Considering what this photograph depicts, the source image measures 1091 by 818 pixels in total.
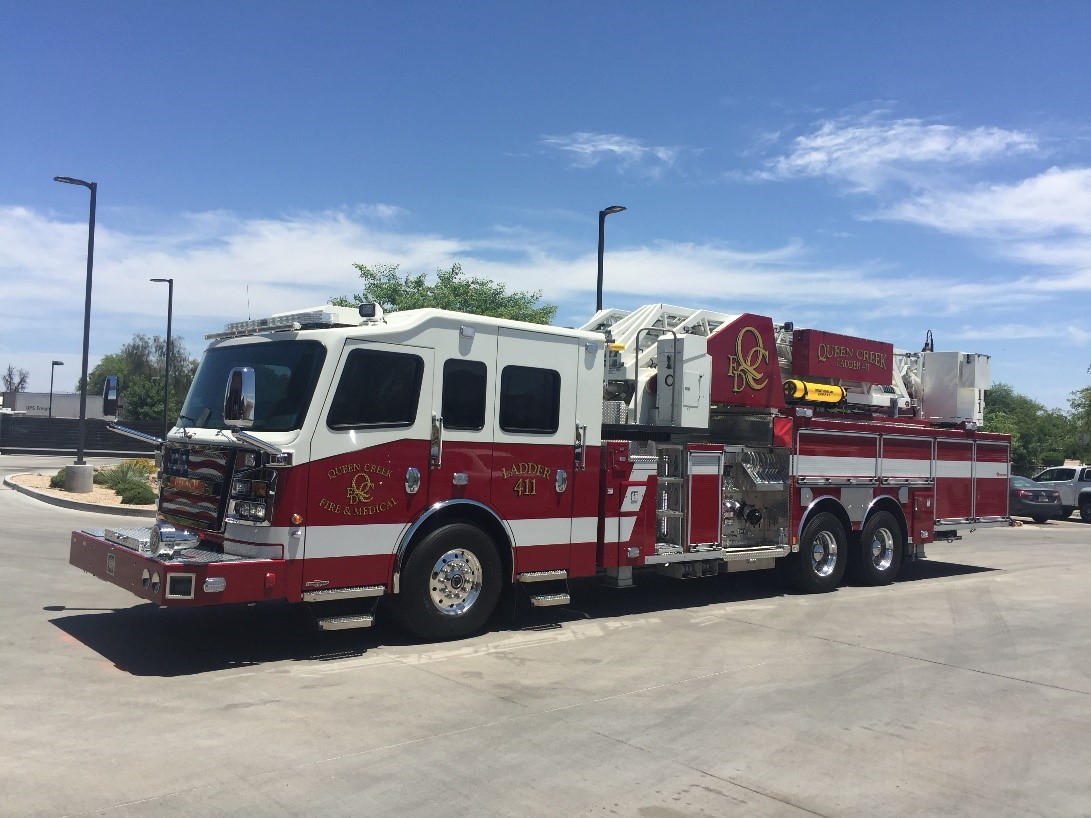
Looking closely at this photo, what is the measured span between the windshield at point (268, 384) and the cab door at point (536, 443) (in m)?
1.72

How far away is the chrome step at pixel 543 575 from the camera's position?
846cm

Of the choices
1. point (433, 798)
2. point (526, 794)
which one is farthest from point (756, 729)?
point (433, 798)

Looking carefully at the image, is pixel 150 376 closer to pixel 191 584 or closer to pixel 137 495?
pixel 137 495

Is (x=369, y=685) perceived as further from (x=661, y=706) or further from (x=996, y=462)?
(x=996, y=462)

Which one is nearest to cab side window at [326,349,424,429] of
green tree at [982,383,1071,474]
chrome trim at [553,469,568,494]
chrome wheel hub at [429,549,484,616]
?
chrome wheel hub at [429,549,484,616]

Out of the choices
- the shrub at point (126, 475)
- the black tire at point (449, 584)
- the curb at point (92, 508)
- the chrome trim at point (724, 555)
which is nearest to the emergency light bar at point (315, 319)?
the black tire at point (449, 584)

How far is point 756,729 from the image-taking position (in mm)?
5977

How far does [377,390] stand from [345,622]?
1827mm

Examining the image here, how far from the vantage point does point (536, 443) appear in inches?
335

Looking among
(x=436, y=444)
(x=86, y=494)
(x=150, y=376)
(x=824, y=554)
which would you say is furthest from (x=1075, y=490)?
(x=150, y=376)

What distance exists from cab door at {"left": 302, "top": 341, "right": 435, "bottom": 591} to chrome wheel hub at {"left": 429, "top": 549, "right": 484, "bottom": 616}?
0.52 m

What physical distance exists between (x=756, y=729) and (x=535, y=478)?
3210 mm

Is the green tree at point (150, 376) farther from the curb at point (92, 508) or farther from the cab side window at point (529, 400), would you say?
the cab side window at point (529, 400)

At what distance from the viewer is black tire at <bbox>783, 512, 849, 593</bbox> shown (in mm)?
11336
